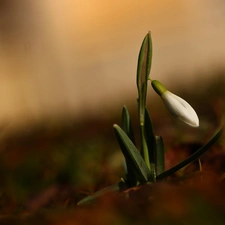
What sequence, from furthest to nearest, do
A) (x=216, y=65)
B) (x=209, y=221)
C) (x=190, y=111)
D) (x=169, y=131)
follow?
(x=216, y=65) → (x=169, y=131) → (x=190, y=111) → (x=209, y=221)

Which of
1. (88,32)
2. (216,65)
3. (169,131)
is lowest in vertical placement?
(169,131)

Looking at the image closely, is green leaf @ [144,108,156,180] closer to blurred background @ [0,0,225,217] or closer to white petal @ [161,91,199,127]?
white petal @ [161,91,199,127]

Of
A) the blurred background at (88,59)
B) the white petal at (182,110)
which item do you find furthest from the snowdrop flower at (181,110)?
the blurred background at (88,59)

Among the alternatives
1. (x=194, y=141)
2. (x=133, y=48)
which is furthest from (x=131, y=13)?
(x=194, y=141)

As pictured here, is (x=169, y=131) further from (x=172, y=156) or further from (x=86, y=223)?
(x=86, y=223)

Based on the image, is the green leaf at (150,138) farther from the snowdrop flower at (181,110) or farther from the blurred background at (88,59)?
the blurred background at (88,59)

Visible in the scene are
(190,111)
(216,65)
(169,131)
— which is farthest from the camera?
(216,65)

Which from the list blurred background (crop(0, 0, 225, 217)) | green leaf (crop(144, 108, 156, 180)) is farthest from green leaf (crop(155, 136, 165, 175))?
blurred background (crop(0, 0, 225, 217))
